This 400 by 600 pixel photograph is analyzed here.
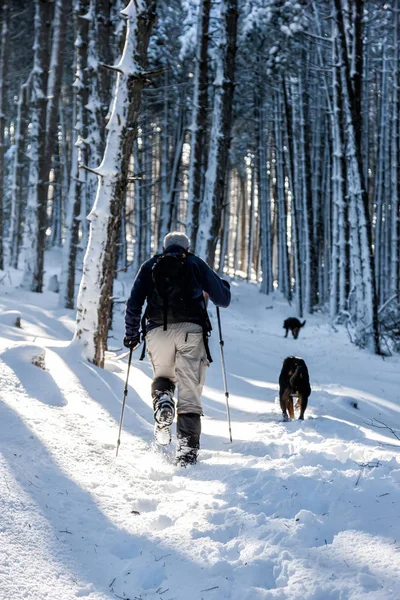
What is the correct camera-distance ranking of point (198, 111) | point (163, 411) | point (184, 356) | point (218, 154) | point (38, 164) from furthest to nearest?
1. point (38, 164)
2. point (198, 111)
3. point (218, 154)
4. point (184, 356)
5. point (163, 411)

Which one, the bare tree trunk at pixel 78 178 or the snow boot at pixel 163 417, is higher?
the bare tree trunk at pixel 78 178

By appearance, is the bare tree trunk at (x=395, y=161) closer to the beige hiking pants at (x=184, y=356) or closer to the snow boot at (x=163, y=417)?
the beige hiking pants at (x=184, y=356)

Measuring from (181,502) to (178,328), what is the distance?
153cm

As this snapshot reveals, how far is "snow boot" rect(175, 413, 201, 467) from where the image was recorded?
438 cm

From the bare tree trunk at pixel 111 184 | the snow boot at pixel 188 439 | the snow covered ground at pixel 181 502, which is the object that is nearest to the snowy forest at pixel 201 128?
the bare tree trunk at pixel 111 184

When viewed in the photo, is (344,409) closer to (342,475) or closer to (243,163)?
(342,475)

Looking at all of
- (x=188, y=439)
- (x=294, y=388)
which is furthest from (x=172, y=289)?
(x=294, y=388)

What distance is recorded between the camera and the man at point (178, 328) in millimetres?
4559

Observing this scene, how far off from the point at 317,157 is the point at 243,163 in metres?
8.61

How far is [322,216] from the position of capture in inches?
1099

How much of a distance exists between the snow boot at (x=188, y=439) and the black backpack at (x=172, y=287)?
786 mm

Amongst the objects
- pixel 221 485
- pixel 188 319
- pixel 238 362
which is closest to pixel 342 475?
pixel 221 485

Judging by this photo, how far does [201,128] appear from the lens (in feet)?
44.4

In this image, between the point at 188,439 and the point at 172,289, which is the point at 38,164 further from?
the point at 188,439
